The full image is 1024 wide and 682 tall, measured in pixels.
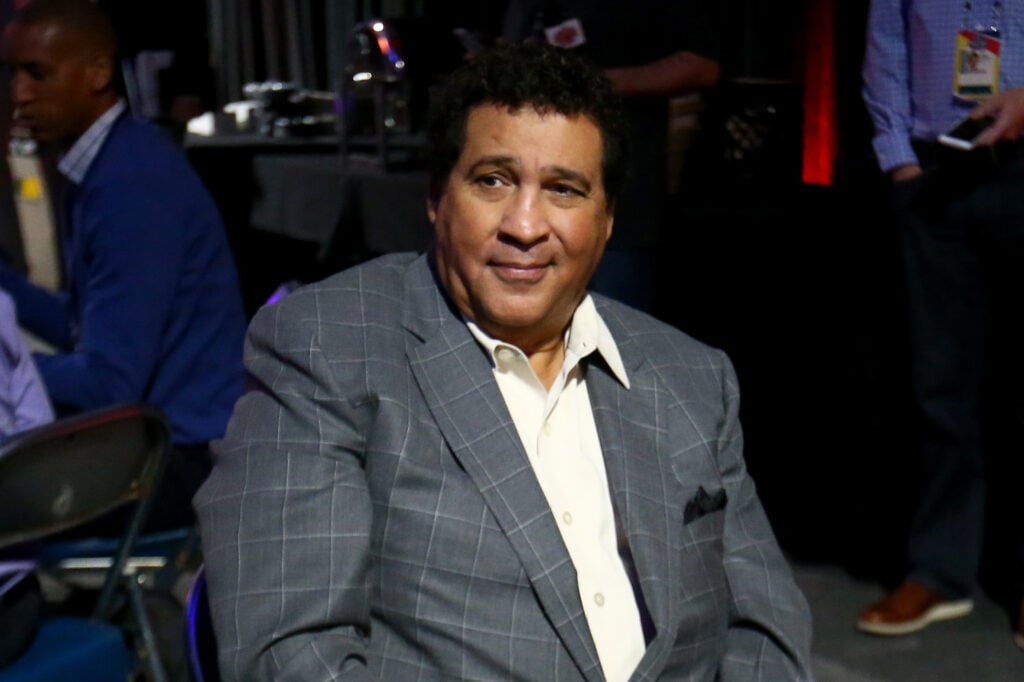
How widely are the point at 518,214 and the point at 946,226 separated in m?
1.90

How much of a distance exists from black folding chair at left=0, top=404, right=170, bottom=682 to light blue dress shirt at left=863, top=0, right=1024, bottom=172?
6.33 ft

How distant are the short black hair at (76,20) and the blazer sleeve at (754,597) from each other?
1.92m

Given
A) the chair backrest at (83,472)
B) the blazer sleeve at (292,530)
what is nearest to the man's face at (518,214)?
the blazer sleeve at (292,530)

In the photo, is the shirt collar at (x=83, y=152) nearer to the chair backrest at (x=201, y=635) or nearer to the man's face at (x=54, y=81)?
the man's face at (x=54, y=81)

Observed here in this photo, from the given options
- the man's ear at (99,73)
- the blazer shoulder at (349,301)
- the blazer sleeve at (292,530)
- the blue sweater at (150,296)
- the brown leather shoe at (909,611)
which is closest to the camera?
the blazer sleeve at (292,530)

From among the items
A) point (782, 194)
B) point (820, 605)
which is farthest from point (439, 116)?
point (782, 194)

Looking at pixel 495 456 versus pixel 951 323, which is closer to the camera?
pixel 495 456

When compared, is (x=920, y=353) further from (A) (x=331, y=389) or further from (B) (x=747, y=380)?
(A) (x=331, y=389)

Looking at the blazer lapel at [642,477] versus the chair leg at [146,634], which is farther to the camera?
the chair leg at [146,634]

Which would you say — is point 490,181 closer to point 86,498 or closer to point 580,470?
point 580,470

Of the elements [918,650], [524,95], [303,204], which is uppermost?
[524,95]

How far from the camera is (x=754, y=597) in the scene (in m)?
1.88

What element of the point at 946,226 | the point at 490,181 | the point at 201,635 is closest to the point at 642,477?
the point at 490,181

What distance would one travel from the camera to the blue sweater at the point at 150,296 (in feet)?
9.37
